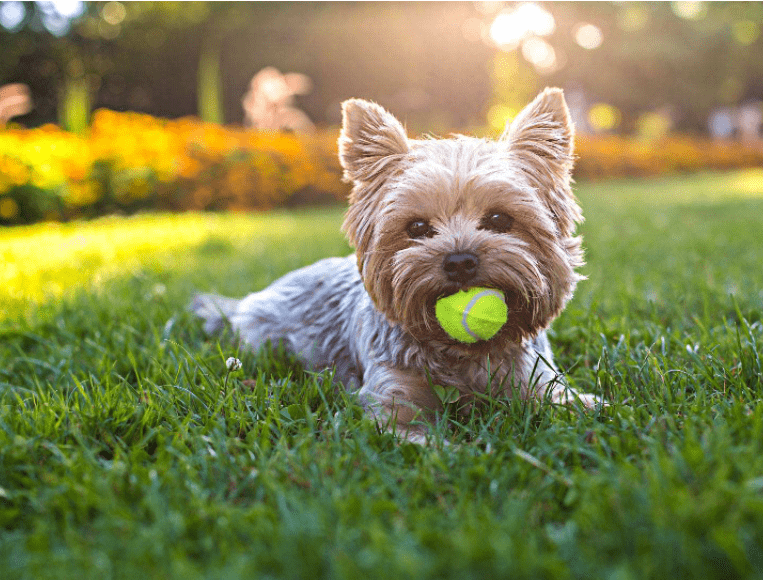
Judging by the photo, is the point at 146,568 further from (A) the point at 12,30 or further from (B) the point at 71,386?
(A) the point at 12,30

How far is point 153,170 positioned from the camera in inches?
490

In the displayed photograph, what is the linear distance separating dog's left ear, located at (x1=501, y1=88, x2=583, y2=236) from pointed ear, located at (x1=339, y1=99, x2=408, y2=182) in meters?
0.60

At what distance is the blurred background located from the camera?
12680mm

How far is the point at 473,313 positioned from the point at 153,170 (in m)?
11.3

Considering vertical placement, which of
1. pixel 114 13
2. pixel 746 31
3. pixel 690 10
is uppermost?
pixel 690 10

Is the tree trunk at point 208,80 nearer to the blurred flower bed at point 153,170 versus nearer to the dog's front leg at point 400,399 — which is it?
the blurred flower bed at point 153,170

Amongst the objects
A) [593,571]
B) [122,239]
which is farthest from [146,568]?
[122,239]

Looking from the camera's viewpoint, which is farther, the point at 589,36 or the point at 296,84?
the point at 589,36

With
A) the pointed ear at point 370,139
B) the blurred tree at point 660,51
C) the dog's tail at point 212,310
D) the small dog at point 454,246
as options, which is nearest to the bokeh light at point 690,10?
the blurred tree at point 660,51

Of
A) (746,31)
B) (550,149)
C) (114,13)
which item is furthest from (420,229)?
(746,31)

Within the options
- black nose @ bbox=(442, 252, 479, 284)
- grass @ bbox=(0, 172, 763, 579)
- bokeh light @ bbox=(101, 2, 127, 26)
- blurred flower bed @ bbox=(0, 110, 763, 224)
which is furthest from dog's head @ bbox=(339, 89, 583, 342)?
bokeh light @ bbox=(101, 2, 127, 26)

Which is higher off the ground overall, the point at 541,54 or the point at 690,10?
the point at 690,10

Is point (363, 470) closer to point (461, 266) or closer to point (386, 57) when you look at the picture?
point (461, 266)

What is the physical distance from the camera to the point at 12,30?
2369 cm
